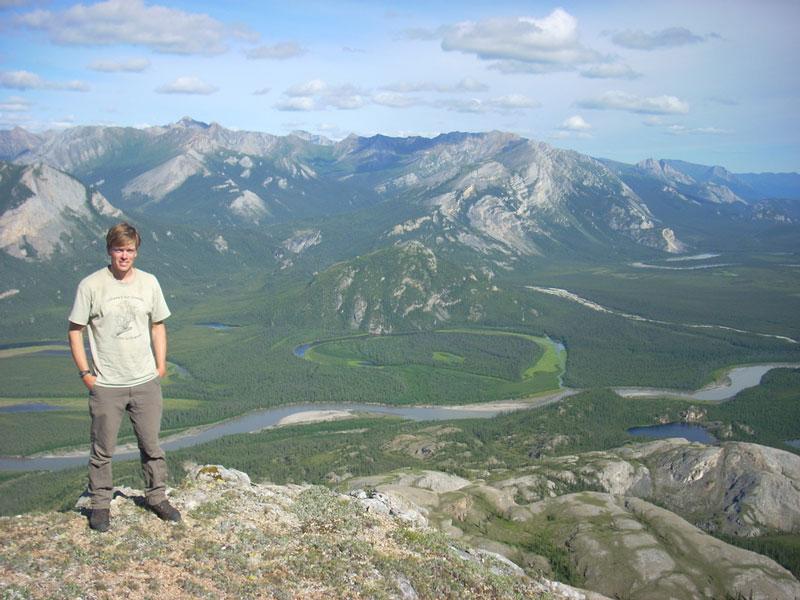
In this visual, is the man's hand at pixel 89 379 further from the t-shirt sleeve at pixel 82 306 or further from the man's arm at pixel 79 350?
the t-shirt sleeve at pixel 82 306

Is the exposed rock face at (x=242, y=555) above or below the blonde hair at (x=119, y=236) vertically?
below

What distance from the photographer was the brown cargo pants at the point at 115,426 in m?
26.1

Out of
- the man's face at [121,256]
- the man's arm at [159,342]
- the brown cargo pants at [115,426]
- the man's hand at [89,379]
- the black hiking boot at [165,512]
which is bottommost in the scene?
the black hiking boot at [165,512]

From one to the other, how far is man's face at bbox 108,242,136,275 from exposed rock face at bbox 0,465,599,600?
37.4ft

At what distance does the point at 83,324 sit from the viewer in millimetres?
25344

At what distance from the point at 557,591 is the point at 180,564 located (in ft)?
76.2

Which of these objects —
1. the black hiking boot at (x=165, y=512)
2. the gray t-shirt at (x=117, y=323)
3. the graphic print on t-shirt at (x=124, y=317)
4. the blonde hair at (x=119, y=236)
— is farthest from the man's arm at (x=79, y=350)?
the black hiking boot at (x=165, y=512)

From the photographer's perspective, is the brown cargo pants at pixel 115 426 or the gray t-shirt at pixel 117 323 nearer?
the gray t-shirt at pixel 117 323

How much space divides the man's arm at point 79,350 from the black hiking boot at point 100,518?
6.07 metres

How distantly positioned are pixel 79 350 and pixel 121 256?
3.75 metres

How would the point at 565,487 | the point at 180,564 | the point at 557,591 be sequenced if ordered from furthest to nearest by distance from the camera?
1. the point at 565,487
2. the point at 557,591
3. the point at 180,564

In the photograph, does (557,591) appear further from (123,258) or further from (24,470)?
(24,470)

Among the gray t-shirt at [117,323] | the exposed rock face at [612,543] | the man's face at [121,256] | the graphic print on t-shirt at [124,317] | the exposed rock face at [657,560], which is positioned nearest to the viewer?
the gray t-shirt at [117,323]

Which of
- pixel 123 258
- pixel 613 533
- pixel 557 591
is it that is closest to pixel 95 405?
pixel 123 258
